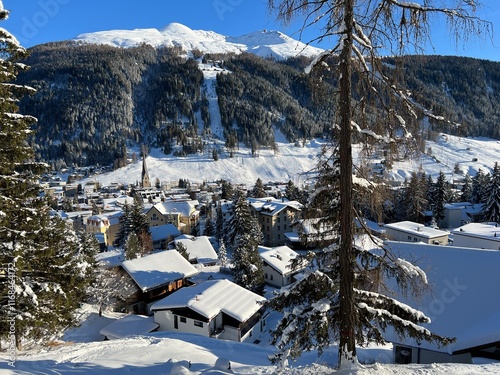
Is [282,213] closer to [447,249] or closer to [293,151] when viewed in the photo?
[447,249]

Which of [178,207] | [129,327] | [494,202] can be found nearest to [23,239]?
[129,327]

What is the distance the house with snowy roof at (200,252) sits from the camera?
39.9 meters

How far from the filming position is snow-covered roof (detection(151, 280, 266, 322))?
20484mm

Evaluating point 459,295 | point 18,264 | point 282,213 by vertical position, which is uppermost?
point 18,264

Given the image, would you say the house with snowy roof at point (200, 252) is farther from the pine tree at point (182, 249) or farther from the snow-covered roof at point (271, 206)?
the snow-covered roof at point (271, 206)

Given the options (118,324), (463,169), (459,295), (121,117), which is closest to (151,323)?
(118,324)

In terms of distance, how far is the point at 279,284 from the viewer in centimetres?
3262

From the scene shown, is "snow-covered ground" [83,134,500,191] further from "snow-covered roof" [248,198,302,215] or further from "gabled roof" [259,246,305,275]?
"gabled roof" [259,246,305,275]

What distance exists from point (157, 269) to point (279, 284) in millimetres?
12483

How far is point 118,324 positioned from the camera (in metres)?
20.9

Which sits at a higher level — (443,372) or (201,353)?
(443,372)

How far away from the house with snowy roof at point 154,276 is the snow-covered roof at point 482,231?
2621 cm

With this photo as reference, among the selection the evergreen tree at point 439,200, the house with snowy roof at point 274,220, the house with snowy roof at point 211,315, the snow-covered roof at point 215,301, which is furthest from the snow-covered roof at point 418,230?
the house with snowy roof at point 211,315

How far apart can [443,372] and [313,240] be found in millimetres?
3838
